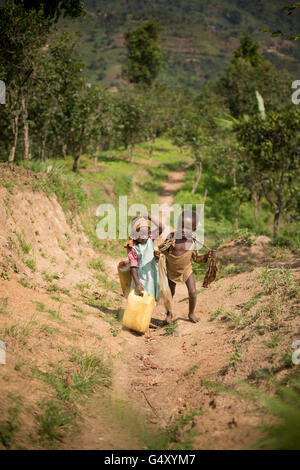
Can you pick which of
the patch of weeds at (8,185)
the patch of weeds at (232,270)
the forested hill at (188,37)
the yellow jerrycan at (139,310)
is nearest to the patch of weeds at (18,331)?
the yellow jerrycan at (139,310)

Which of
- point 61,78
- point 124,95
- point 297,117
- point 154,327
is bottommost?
point 154,327

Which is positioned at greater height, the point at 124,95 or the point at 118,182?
the point at 124,95

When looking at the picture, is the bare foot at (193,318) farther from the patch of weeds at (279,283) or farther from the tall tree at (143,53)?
the tall tree at (143,53)

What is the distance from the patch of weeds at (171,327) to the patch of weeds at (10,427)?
2978mm

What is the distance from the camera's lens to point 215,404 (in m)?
3.42

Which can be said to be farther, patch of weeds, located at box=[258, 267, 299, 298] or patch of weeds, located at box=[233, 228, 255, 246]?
patch of weeds, located at box=[233, 228, 255, 246]

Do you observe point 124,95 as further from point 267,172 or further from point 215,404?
point 215,404

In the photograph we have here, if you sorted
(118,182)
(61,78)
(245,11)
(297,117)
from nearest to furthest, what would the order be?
(297,117)
(61,78)
(118,182)
(245,11)

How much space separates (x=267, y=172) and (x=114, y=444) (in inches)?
450

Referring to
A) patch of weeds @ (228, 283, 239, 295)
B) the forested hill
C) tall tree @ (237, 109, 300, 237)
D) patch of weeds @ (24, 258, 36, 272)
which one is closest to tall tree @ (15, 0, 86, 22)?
tall tree @ (237, 109, 300, 237)

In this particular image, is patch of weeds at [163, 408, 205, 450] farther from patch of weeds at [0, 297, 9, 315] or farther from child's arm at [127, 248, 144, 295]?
patch of weeds at [0, 297, 9, 315]

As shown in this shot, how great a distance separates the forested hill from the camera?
110 metres

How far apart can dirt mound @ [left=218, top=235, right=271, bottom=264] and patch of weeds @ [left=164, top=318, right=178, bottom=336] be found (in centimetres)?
318

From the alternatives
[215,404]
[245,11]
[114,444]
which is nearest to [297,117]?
[215,404]
